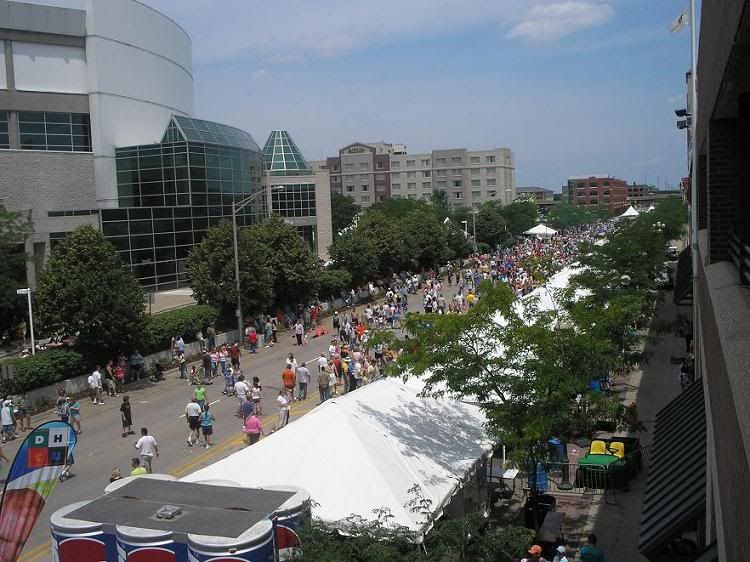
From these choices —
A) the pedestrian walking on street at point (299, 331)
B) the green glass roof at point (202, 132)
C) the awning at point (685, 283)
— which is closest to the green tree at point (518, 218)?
the green glass roof at point (202, 132)

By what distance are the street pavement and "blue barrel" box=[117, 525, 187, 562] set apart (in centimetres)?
616

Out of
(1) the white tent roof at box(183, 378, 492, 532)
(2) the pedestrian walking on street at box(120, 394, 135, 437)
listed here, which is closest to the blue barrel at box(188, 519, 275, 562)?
(1) the white tent roof at box(183, 378, 492, 532)

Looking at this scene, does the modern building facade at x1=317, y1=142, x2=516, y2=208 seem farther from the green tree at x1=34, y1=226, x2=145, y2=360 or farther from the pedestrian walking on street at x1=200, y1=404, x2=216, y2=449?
the pedestrian walking on street at x1=200, y1=404, x2=216, y2=449

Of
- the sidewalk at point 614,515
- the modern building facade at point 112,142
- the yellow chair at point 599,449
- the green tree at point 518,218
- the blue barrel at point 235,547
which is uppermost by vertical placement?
the modern building facade at point 112,142

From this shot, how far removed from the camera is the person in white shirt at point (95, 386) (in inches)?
1061

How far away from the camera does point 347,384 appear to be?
2727 cm

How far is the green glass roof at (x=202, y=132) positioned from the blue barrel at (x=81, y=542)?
50176 mm

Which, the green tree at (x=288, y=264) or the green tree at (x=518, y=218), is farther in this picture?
the green tree at (x=518, y=218)

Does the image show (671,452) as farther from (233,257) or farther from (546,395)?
(233,257)

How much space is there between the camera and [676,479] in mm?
9125

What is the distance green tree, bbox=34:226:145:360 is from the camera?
28688 mm

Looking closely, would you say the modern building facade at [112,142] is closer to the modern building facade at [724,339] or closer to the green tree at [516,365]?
the green tree at [516,365]

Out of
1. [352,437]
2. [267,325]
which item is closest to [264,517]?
[352,437]

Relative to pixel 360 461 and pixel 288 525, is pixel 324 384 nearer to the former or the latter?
pixel 360 461
